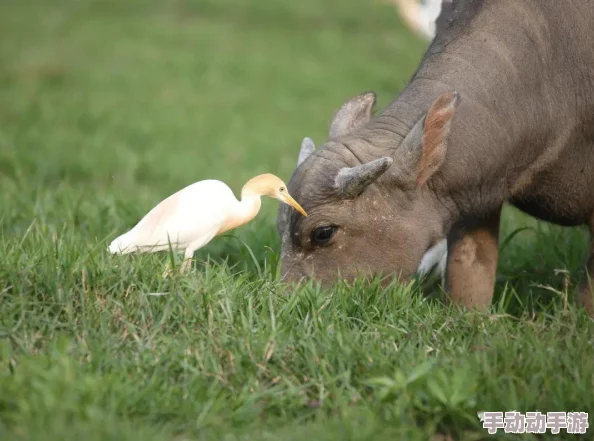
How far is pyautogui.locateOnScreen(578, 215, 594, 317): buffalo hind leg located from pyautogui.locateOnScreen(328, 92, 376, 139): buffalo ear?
53.8 inches

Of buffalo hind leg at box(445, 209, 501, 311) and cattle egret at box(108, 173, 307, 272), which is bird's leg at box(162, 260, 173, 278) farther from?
buffalo hind leg at box(445, 209, 501, 311)

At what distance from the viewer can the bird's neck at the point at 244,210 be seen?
5.21 m

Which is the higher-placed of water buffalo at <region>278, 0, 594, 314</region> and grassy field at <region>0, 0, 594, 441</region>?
water buffalo at <region>278, 0, 594, 314</region>

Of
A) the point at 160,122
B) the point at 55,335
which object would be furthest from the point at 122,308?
the point at 160,122

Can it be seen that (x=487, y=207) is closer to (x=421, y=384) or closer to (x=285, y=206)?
(x=285, y=206)

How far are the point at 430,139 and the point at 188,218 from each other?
1.25 metres

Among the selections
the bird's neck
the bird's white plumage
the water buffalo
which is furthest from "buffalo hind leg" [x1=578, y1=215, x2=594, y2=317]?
the bird's white plumage

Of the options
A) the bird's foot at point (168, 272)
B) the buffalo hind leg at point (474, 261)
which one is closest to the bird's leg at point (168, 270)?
the bird's foot at point (168, 272)

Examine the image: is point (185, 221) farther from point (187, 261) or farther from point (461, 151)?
point (461, 151)

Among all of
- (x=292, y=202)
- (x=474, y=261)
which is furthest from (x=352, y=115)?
(x=474, y=261)

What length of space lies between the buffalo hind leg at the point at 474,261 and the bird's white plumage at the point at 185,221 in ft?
5.26

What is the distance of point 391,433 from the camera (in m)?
3.92

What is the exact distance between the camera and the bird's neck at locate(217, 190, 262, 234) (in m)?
5.21

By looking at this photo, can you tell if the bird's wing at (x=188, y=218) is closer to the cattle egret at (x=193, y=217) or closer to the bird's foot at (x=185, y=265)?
the cattle egret at (x=193, y=217)
